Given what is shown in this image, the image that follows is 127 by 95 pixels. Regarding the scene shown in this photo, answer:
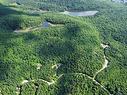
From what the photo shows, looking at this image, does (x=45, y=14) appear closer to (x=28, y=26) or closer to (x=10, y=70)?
(x=28, y=26)

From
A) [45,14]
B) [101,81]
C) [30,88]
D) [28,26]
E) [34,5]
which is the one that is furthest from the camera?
[34,5]

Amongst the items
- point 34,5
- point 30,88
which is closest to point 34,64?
point 30,88

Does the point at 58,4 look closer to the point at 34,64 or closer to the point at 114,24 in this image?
the point at 114,24

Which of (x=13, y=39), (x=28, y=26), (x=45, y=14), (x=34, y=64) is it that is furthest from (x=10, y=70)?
(x=45, y=14)

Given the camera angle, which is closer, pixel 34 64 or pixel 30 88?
pixel 30 88

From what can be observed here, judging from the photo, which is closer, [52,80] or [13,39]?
[52,80]

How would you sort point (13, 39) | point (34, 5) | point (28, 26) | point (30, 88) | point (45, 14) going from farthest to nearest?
point (34, 5), point (45, 14), point (28, 26), point (13, 39), point (30, 88)
